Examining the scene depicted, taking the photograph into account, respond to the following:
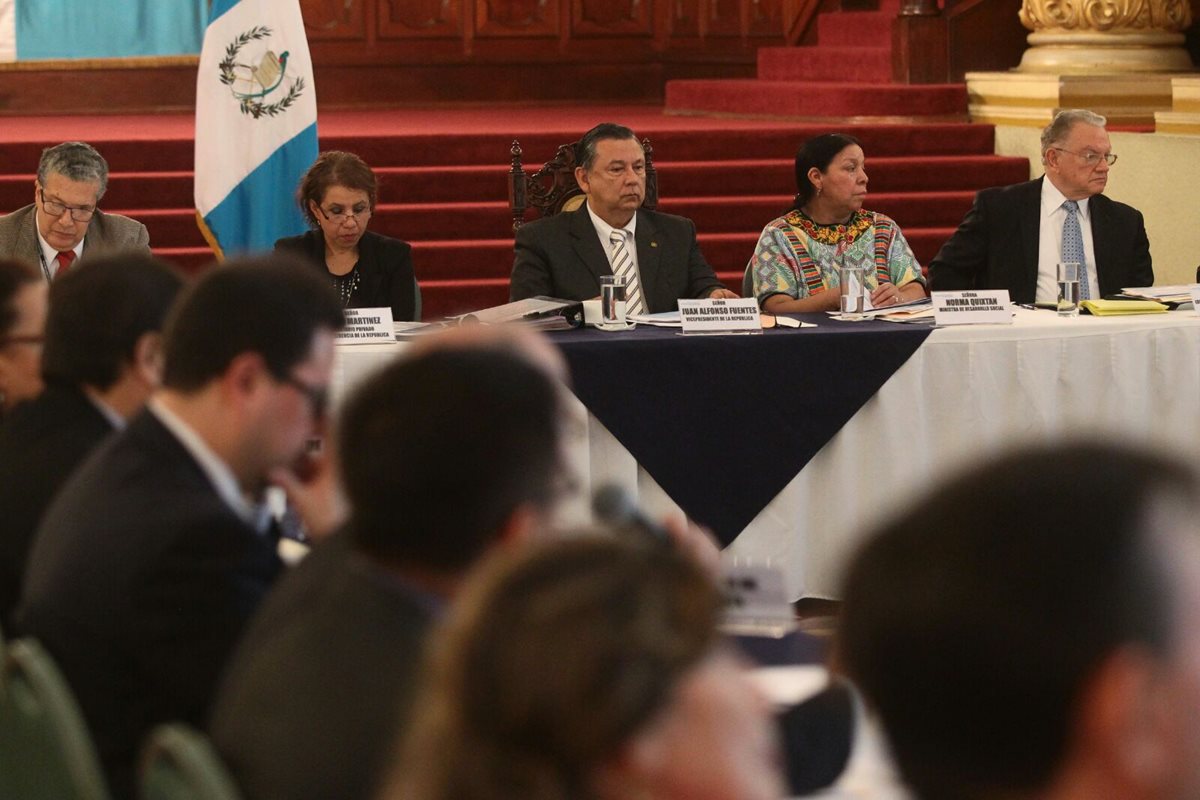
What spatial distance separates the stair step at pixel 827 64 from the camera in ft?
31.9

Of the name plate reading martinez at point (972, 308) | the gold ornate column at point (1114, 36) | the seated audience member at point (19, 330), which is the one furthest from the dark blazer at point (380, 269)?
the gold ornate column at point (1114, 36)

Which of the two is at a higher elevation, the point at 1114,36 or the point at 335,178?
the point at 1114,36

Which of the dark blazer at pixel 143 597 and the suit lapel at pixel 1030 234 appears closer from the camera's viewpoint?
the dark blazer at pixel 143 597

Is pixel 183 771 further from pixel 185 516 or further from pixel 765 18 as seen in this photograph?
pixel 765 18

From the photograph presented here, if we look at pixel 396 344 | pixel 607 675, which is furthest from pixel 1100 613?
pixel 396 344

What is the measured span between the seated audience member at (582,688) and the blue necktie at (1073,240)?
4561mm

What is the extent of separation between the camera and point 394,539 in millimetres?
1449

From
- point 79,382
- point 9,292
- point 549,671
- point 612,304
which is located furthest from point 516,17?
point 549,671

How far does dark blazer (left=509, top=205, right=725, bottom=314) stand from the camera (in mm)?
5039

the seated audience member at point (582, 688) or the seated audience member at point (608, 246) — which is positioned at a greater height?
the seated audience member at point (608, 246)

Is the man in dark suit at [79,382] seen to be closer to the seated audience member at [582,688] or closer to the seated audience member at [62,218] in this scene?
the seated audience member at [582,688]

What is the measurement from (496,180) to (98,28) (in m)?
3.76

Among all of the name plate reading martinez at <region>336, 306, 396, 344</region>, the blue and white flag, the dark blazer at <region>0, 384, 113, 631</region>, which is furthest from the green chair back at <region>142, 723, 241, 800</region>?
the blue and white flag

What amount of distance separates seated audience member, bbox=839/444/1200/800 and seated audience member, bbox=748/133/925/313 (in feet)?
14.0
